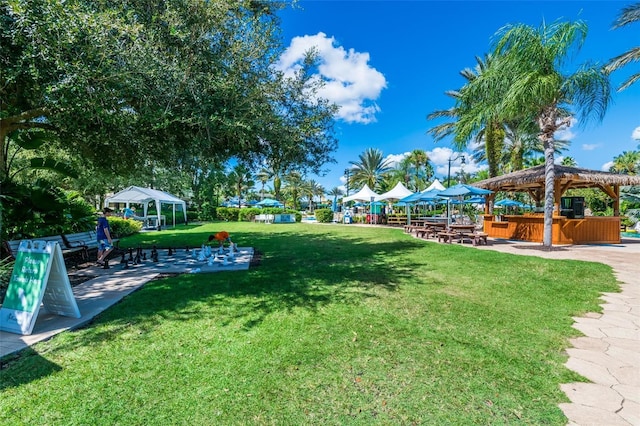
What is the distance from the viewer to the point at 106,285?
6301 millimetres

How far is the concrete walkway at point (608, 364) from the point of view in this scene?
246 cm

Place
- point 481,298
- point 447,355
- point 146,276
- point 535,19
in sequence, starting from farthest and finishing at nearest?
point 535,19 → point 146,276 → point 481,298 → point 447,355

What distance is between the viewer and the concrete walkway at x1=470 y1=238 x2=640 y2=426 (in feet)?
8.07

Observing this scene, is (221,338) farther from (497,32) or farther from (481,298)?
(497,32)

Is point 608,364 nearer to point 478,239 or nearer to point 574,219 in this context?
point 478,239

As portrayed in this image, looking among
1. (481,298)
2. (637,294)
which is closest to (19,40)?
(481,298)

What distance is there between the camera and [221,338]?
3.76 meters

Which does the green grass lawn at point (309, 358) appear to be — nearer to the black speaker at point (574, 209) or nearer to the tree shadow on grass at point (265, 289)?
the tree shadow on grass at point (265, 289)

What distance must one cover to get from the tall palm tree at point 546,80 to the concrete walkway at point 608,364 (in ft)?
22.6

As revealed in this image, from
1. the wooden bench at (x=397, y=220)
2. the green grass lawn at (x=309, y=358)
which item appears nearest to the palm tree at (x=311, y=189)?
the wooden bench at (x=397, y=220)

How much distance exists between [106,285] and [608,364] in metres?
7.93

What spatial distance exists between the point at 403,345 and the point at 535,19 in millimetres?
12332

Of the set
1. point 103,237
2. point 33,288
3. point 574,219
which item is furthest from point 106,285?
point 574,219

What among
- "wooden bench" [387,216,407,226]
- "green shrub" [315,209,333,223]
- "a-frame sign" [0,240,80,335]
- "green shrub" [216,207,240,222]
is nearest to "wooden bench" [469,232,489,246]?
"a-frame sign" [0,240,80,335]
